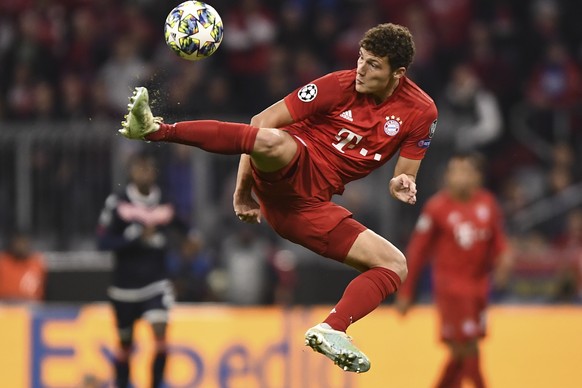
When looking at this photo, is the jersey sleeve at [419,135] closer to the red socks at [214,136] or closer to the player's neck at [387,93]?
the player's neck at [387,93]

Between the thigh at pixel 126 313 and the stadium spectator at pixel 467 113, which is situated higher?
the stadium spectator at pixel 467 113

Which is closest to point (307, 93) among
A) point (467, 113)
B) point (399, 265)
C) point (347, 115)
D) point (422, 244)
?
point (347, 115)

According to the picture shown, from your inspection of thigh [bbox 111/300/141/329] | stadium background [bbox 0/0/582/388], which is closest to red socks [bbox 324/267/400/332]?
thigh [bbox 111/300/141/329]

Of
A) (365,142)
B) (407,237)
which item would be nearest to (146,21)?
(407,237)

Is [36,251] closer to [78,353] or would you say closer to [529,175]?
[78,353]

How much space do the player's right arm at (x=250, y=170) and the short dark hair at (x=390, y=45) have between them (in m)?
0.60

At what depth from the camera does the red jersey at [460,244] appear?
10.9 m

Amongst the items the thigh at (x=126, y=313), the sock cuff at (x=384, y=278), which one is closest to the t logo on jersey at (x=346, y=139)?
the sock cuff at (x=384, y=278)

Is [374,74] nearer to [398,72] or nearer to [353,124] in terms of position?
[398,72]

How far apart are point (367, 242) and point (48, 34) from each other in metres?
8.92

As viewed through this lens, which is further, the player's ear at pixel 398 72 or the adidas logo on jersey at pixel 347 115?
the adidas logo on jersey at pixel 347 115

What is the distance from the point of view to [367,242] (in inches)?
299

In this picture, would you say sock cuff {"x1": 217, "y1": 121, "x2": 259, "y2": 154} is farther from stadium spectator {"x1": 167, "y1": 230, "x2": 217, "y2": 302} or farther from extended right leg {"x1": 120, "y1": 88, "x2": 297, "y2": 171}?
stadium spectator {"x1": 167, "y1": 230, "x2": 217, "y2": 302}

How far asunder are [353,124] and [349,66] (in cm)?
731
